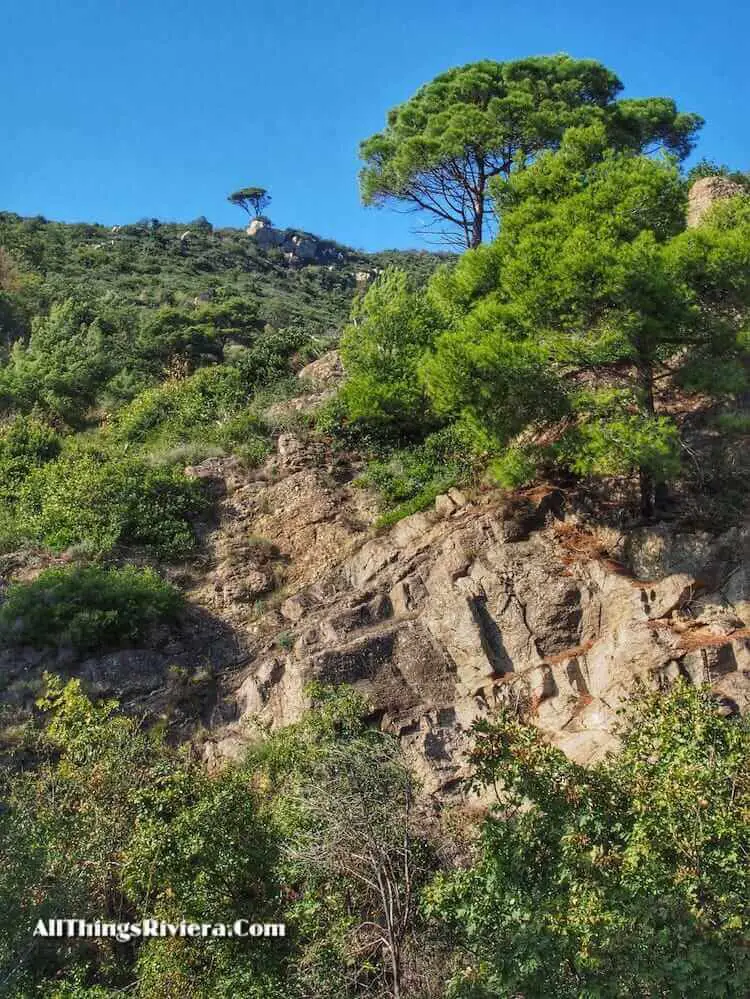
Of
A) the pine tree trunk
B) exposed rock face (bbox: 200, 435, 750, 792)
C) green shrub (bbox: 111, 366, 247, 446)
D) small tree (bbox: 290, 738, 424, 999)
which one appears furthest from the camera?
green shrub (bbox: 111, 366, 247, 446)

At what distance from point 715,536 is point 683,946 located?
7437mm

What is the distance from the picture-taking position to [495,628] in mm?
11922

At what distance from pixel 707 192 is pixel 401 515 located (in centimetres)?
1145

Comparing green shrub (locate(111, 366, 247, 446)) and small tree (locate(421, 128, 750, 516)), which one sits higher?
green shrub (locate(111, 366, 247, 446))

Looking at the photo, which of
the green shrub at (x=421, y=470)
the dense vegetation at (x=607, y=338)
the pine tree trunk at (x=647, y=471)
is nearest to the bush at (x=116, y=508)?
the green shrub at (x=421, y=470)

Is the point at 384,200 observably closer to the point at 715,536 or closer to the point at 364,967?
the point at 715,536

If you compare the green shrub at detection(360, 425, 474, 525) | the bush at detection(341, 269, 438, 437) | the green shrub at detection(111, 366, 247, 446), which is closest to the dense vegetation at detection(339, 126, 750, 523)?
the green shrub at detection(360, 425, 474, 525)

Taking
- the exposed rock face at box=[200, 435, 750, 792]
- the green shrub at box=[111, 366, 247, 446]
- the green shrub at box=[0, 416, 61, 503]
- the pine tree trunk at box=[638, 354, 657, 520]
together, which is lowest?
the exposed rock face at box=[200, 435, 750, 792]

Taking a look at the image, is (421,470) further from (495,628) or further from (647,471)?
(647,471)

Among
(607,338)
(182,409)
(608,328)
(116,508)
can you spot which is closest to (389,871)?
(607,338)

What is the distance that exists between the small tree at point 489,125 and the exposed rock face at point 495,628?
9180 mm

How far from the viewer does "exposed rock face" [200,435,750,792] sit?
417 inches

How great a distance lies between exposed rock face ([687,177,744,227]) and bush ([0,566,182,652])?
46.4 ft

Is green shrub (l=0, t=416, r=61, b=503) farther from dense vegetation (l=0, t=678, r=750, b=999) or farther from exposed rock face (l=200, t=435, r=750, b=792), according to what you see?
dense vegetation (l=0, t=678, r=750, b=999)
